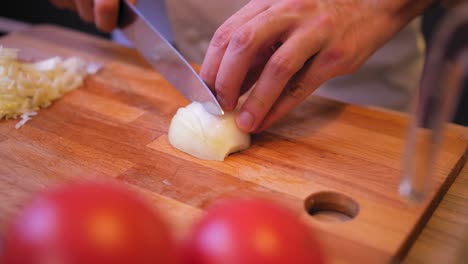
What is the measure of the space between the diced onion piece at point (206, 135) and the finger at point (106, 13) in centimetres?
53

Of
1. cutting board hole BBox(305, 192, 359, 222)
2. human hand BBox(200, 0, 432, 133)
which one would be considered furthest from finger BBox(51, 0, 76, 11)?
cutting board hole BBox(305, 192, 359, 222)

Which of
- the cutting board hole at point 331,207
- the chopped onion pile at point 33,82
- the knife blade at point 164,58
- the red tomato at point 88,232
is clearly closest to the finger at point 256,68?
the knife blade at point 164,58

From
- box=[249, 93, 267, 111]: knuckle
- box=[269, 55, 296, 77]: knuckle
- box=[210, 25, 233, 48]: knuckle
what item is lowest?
box=[249, 93, 267, 111]: knuckle

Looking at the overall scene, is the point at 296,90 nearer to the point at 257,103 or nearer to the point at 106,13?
the point at 257,103

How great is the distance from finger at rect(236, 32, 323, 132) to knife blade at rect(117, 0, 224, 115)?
3.0 inches

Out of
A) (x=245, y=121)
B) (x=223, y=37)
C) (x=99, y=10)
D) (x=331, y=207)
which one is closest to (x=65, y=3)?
(x=99, y=10)

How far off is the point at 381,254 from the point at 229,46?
55cm

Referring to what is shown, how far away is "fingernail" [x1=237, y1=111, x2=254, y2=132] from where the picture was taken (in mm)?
1171

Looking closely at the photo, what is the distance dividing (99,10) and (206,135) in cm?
65

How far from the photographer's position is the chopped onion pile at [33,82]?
133 cm

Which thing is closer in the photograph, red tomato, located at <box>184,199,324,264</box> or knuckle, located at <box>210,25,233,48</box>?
red tomato, located at <box>184,199,324,264</box>

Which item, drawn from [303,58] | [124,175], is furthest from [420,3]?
[124,175]

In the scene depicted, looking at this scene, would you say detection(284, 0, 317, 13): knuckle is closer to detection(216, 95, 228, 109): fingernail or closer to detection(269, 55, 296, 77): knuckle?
detection(269, 55, 296, 77): knuckle

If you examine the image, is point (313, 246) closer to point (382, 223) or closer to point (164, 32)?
point (382, 223)
